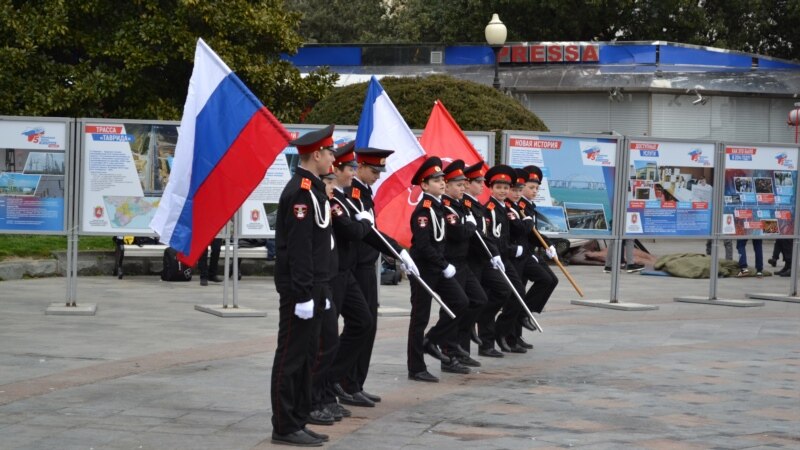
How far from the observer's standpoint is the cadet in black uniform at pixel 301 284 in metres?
8.12

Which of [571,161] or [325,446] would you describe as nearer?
[325,446]

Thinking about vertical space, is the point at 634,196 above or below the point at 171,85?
below

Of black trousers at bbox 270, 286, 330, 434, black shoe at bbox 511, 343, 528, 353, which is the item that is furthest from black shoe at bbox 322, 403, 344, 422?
black shoe at bbox 511, 343, 528, 353

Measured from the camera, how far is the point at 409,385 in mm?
10719

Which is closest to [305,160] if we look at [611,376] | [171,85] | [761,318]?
[611,376]

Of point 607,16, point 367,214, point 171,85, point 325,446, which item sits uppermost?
point 607,16

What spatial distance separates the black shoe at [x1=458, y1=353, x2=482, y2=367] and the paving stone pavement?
106mm

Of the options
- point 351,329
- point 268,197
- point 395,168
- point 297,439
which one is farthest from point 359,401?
point 268,197

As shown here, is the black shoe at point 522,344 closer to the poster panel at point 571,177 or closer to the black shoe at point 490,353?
the black shoe at point 490,353

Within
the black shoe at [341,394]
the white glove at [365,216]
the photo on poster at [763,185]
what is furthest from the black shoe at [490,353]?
the photo on poster at [763,185]

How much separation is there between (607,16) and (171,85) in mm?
21105

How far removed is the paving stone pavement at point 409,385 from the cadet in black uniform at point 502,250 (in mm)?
397

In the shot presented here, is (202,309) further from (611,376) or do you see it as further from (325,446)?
(325,446)

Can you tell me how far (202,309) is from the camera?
50.7ft
